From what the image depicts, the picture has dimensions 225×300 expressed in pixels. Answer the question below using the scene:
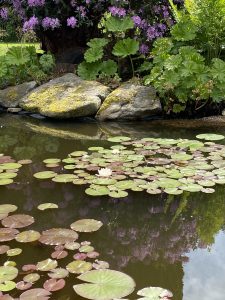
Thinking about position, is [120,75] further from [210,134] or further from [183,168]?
[183,168]

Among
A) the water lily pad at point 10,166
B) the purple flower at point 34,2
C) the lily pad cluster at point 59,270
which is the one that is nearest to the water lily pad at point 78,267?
the lily pad cluster at point 59,270

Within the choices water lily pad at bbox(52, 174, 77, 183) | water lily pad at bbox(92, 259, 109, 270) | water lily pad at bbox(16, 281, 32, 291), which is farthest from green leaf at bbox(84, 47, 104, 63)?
water lily pad at bbox(16, 281, 32, 291)

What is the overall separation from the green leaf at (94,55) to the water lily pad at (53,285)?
15.1 feet

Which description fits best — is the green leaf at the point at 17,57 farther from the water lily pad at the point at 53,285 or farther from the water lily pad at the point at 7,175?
the water lily pad at the point at 53,285

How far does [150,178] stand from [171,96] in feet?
8.22

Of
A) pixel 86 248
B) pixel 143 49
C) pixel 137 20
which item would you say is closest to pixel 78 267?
pixel 86 248

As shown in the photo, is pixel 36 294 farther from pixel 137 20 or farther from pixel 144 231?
pixel 137 20

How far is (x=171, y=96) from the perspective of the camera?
5637mm

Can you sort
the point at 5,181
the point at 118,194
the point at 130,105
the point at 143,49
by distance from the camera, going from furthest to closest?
1. the point at 143,49
2. the point at 130,105
3. the point at 5,181
4. the point at 118,194

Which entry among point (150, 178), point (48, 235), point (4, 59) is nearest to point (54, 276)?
point (48, 235)

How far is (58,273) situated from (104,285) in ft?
0.81

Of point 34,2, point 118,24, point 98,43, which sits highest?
point 34,2

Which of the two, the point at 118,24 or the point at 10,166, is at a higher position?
the point at 118,24

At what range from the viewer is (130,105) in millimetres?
5691
